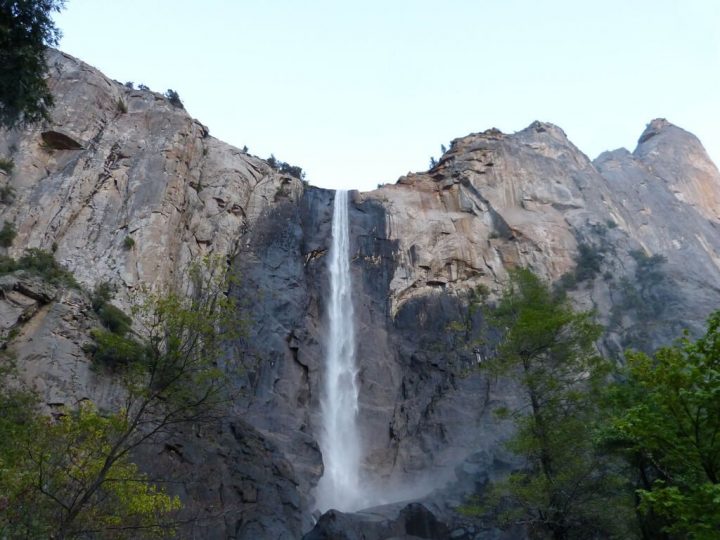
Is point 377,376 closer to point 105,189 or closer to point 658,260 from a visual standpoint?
point 105,189

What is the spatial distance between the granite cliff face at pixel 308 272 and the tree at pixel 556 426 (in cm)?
773

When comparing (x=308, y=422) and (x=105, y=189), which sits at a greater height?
(x=105, y=189)

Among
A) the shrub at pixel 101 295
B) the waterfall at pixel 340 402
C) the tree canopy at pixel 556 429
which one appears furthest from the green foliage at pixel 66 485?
the waterfall at pixel 340 402

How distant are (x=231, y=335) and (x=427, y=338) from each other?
2726 centimetres

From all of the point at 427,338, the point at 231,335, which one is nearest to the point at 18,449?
the point at 231,335

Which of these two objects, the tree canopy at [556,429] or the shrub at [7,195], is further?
the shrub at [7,195]

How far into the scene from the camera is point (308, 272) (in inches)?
1641

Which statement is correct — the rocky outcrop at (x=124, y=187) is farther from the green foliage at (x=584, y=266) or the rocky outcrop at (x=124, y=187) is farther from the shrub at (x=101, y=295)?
the green foliage at (x=584, y=266)

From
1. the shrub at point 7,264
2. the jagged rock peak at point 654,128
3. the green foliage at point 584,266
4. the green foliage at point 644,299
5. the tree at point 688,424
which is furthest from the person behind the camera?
the jagged rock peak at point 654,128

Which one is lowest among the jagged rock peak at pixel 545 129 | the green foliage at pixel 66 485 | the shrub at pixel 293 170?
the green foliage at pixel 66 485

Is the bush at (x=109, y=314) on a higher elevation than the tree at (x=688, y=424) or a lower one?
higher

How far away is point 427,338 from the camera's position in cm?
3869

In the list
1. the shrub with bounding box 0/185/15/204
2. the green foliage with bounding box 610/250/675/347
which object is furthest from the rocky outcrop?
the green foliage with bounding box 610/250/675/347

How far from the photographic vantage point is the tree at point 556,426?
1497 centimetres
